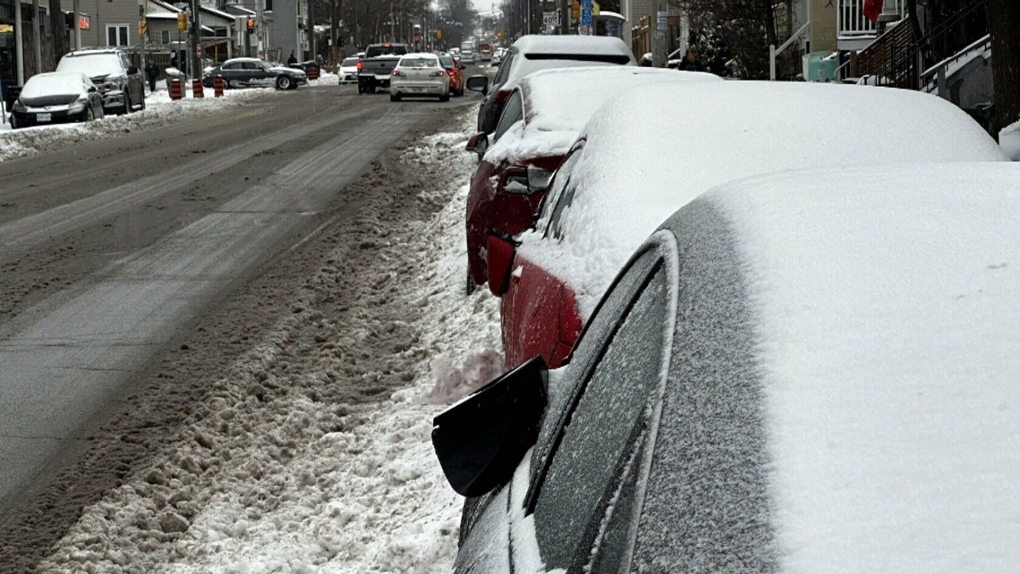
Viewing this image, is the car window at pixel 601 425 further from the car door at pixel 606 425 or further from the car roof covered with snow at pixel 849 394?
the car roof covered with snow at pixel 849 394

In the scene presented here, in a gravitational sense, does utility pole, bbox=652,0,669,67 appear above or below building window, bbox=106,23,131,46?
below

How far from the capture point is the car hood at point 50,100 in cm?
3438

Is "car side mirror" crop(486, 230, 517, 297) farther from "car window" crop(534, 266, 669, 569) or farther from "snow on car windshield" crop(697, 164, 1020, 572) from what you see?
"snow on car windshield" crop(697, 164, 1020, 572)

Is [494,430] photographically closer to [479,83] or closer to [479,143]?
[479,143]

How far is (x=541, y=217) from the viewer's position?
19.1 ft

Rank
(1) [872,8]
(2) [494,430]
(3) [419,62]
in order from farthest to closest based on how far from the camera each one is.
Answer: (3) [419,62], (1) [872,8], (2) [494,430]

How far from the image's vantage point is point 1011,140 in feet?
42.3

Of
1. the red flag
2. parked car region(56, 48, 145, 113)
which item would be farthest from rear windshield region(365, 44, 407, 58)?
the red flag

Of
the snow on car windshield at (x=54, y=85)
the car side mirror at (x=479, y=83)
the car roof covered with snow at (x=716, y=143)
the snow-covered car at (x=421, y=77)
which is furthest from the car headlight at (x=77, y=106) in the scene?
the car roof covered with snow at (x=716, y=143)

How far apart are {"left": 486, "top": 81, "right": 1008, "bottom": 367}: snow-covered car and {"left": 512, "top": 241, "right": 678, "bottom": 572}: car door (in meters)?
1.64

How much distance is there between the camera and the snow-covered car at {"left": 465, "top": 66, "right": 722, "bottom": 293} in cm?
803

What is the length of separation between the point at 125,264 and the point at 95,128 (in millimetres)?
21452

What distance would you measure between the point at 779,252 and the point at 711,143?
3742 millimetres

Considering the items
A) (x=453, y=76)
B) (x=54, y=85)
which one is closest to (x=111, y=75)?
(x=54, y=85)
